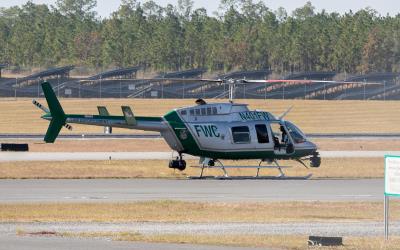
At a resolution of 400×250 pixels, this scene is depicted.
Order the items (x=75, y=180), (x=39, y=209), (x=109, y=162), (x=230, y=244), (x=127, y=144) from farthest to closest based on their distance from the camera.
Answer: (x=127, y=144) < (x=109, y=162) < (x=75, y=180) < (x=39, y=209) < (x=230, y=244)

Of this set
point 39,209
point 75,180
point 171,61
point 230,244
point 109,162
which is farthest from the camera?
point 171,61

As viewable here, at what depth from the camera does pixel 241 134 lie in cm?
4550

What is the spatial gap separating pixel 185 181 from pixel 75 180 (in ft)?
12.7

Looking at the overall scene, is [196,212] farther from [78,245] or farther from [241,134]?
[241,134]

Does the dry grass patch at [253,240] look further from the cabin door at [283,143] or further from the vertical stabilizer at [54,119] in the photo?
the cabin door at [283,143]

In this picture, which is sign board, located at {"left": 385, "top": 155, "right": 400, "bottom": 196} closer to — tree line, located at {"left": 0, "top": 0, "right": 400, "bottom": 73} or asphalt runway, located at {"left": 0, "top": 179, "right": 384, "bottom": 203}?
asphalt runway, located at {"left": 0, "top": 179, "right": 384, "bottom": 203}

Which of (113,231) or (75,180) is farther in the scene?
(75,180)

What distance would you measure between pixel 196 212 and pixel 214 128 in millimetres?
14333

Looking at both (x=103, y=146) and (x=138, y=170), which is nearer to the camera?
(x=138, y=170)

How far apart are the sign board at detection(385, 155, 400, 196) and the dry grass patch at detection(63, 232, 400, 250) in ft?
3.46

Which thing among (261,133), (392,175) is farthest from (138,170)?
(392,175)

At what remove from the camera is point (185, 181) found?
42469mm

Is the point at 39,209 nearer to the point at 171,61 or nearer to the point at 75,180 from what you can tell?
the point at 75,180

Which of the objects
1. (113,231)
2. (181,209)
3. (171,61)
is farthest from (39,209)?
(171,61)
